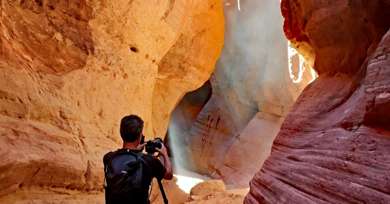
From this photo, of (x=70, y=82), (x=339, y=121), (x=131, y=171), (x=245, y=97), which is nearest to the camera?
(x=131, y=171)

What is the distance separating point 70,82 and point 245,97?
35.3 feet

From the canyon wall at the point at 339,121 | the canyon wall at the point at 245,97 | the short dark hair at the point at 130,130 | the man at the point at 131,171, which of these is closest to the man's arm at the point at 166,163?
the man at the point at 131,171

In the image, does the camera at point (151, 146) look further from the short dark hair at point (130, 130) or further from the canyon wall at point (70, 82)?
the canyon wall at point (70, 82)

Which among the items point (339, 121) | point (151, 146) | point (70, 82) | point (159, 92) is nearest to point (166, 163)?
point (151, 146)

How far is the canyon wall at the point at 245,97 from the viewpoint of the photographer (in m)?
13.3

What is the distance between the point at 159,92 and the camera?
9.12 m

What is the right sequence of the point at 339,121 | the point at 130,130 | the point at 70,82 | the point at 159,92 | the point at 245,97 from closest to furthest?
the point at 130,130
the point at 339,121
the point at 70,82
the point at 159,92
the point at 245,97

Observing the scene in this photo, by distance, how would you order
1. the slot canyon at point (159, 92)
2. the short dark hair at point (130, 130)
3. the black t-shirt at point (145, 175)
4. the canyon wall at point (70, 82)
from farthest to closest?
the canyon wall at point (70, 82) → the slot canyon at point (159, 92) → the short dark hair at point (130, 130) → the black t-shirt at point (145, 175)

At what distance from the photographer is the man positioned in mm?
2356

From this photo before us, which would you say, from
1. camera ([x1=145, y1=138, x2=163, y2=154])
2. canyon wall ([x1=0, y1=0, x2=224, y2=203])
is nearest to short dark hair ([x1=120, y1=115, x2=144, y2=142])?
camera ([x1=145, y1=138, x2=163, y2=154])

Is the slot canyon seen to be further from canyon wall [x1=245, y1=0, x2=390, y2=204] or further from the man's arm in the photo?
the man's arm

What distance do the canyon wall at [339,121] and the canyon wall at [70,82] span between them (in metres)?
2.54

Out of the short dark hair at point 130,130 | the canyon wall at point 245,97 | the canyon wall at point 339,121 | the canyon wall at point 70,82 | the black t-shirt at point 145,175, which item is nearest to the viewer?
the black t-shirt at point 145,175

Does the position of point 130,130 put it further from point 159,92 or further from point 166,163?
point 159,92
